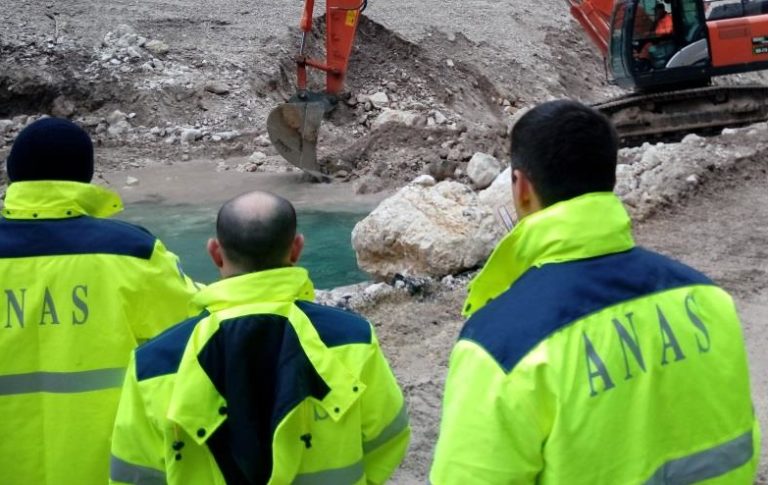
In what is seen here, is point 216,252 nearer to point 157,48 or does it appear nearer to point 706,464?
point 706,464

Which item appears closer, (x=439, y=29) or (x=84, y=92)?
(x=84, y=92)

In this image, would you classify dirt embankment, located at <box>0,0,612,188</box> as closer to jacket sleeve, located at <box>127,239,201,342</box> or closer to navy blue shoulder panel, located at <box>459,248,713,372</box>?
jacket sleeve, located at <box>127,239,201,342</box>

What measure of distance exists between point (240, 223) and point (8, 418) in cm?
89

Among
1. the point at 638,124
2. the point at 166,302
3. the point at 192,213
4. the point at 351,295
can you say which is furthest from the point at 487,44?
the point at 166,302

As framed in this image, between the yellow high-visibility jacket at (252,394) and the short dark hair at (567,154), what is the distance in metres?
0.60

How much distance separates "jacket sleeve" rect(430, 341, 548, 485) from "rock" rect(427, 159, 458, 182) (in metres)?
10.1

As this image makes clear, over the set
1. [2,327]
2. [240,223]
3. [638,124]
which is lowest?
[638,124]

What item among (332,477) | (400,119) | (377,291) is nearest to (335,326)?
(332,477)

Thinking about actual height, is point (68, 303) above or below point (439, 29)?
above

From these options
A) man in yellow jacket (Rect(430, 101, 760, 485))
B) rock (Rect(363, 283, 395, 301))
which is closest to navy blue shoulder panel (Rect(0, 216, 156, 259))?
man in yellow jacket (Rect(430, 101, 760, 485))

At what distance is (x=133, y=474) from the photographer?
218 cm

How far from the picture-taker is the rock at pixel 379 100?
17.0 meters

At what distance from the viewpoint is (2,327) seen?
8.48 ft

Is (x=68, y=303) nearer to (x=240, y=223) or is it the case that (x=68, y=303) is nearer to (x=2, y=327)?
(x=2, y=327)
